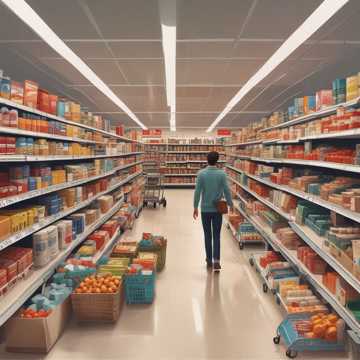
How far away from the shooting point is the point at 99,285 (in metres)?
3.32

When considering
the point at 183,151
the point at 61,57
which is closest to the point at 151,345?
the point at 61,57

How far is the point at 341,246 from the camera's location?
9.05 ft

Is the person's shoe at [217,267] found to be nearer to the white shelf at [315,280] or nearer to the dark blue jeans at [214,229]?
the dark blue jeans at [214,229]

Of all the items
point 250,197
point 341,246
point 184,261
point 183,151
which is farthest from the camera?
point 183,151

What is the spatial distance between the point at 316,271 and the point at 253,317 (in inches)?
33.5

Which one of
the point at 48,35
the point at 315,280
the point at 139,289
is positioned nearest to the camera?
the point at 315,280

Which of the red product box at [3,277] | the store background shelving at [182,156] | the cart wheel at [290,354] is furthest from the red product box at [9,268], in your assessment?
the store background shelving at [182,156]

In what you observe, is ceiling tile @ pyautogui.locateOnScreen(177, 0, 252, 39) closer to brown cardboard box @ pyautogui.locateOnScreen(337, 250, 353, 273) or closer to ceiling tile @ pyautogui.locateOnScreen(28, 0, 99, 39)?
ceiling tile @ pyautogui.locateOnScreen(28, 0, 99, 39)

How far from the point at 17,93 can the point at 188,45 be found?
2.50m

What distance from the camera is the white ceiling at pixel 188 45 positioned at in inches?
132

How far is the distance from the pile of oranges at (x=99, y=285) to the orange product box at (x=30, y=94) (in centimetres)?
202

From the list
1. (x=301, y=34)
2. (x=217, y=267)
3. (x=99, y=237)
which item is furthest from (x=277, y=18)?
(x=99, y=237)

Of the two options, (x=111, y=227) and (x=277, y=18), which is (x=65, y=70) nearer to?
(x=111, y=227)

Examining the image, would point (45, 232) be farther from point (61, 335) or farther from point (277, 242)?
point (277, 242)
